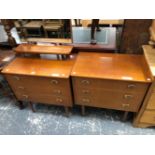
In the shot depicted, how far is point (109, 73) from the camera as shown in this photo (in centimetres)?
133

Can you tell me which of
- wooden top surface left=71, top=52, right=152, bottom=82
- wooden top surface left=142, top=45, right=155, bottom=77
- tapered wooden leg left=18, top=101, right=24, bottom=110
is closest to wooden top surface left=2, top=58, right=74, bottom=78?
wooden top surface left=71, top=52, right=152, bottom=82

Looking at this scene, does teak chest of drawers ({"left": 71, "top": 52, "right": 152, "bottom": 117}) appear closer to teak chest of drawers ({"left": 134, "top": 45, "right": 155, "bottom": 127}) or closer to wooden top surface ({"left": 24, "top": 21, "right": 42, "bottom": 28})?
teak chest of drawers ({"left": 134, "top": 45, "right": 155, "bottom": 127})

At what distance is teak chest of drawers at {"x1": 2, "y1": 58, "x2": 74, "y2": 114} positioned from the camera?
1.42 m

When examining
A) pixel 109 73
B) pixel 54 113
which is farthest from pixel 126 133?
pixel 54 113

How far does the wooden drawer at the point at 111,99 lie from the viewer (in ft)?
4.57

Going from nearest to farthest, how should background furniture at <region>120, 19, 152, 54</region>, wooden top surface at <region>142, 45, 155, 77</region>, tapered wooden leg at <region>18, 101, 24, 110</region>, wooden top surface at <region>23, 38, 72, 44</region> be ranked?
1. wooden top surface at <region>142, 45, 155, 77</region>
2. background furniture at <region>120, 19, 152, 54</region>
3. wooden top surface at <region>23, 38, 72, 44</region>
4. tapered wooden leg at <region>18, 101, 24, 110</region>

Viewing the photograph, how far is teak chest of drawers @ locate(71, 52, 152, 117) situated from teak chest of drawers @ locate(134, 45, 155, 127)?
5 cm

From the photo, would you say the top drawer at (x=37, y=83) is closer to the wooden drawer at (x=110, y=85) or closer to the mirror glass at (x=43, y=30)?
the wooden drawer at (x=110, y=85)

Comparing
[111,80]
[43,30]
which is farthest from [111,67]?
[43,30]

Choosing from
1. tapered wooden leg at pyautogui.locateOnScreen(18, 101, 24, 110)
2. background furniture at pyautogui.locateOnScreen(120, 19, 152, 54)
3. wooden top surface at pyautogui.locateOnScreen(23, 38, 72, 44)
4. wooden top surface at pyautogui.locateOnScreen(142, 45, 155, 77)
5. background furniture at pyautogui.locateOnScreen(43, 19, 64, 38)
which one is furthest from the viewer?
tapered wooden leg at pyautogui.locateOnScreen(18, 101, 24, 110)
